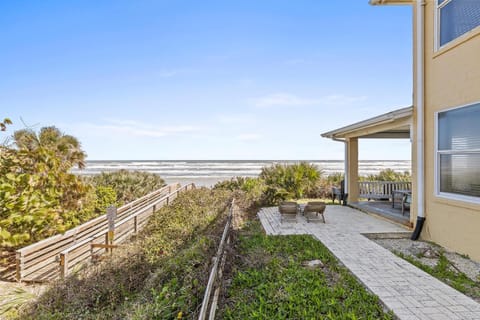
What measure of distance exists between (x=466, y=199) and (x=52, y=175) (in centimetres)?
828

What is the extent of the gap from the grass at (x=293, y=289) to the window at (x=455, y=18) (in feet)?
16.4

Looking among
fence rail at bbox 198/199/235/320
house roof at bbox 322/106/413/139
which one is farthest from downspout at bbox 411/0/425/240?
fence rail at bbox 198/199/235/320

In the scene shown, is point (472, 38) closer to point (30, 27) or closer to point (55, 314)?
point (55, 314)

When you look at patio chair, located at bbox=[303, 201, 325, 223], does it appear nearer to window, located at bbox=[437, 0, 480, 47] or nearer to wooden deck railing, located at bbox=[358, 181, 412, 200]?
wooden deck railing, located at bbox=[358, 181, 412, 200]

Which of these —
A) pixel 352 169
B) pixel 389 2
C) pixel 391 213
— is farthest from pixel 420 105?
pixel 352 169

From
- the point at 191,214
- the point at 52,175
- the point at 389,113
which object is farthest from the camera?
the point at 191,214

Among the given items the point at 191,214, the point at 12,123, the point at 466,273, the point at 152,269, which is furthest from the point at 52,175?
the point at 466,273

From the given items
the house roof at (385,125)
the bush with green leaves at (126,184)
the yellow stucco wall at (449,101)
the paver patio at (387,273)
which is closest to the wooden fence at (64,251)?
the paver patio at (387,273)

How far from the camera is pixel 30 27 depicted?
10078mm

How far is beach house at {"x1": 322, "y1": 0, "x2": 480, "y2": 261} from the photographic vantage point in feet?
15.8

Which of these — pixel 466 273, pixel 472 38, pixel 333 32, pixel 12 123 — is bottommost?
pixel 466 273

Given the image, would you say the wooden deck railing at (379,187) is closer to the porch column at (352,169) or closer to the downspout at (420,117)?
the porch column at (352,169)

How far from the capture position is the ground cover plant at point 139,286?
3.35 m

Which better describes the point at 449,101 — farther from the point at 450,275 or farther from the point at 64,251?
the point at 64,251
